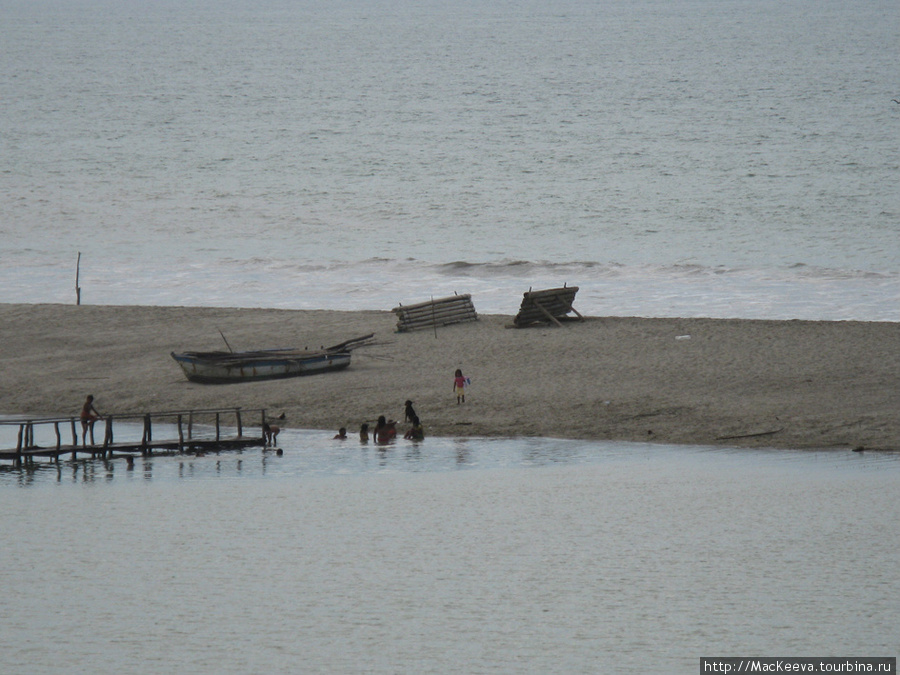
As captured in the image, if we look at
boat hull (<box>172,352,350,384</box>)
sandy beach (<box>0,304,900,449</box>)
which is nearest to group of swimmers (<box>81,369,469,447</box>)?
sandy beach (<box>0,304,900,449</box>)

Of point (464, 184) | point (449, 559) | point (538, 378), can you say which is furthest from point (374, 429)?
point (464, 184)

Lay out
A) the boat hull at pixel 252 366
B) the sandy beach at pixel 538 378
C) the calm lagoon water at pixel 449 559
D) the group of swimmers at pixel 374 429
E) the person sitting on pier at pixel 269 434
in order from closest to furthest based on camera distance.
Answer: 1. the calm lagoon water at pixel 449 559
2. the group of swimmers at pixel 374 429
3. the person sitting on pier at pixel 269 434
4. the sandy beach at pixel 538 378
5. the boat hull at pixel 252 366

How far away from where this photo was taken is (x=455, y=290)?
53.1 metres

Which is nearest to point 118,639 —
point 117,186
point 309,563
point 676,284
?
point 309,563

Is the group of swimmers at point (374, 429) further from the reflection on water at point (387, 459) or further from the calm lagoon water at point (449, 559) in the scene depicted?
the calm lagoon water at point (449, 559)

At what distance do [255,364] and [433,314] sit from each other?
273 inches

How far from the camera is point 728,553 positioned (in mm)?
20203

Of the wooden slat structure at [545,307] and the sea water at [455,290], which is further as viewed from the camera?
the wooden slat structure at [545,307]

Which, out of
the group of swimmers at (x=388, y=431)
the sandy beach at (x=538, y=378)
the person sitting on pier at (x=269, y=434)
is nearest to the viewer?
the person sitting on pier at (x=269, y=434)

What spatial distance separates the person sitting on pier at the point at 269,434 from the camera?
27531 millimetres

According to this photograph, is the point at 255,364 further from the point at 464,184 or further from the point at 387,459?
the point at 464,184

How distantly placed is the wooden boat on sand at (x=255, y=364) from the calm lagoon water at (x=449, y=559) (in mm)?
5136

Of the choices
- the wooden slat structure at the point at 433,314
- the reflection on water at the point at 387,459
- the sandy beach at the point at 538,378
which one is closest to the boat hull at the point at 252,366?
the sandy beach at the point at 538,378

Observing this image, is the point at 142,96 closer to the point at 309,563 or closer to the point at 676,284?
the point at 676,284
